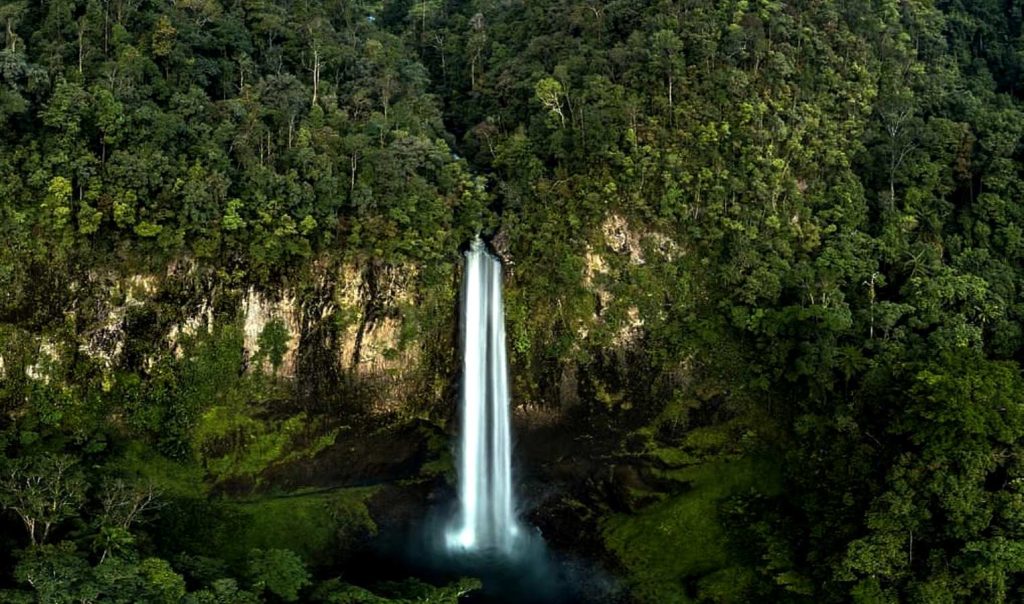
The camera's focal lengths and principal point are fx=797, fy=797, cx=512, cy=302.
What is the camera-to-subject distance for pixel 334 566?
79.5 feet

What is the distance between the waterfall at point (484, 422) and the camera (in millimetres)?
26453

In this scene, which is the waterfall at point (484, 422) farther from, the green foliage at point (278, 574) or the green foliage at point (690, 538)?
the green foliage at point (278, 574)

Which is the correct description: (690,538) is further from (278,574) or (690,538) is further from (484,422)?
(278,574)

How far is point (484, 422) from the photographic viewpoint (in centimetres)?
2736

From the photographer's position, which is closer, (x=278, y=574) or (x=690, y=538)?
(x=278, y=574)

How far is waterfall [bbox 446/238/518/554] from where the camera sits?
26453 mm

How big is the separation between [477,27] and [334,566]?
28.2 meters

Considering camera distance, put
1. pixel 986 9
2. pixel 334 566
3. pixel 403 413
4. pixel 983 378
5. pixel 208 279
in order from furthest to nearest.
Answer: pixel 986 9
pixel 403 413
pixel 208 279
pixel 334 566
pixel 983 378

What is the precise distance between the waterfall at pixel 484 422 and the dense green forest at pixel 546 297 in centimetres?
66

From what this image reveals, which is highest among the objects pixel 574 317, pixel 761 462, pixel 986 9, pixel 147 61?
pixel 986 9

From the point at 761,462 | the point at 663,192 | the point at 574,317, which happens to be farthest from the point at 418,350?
the point at 761,462

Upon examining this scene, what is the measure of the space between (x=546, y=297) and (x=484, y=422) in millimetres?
4972

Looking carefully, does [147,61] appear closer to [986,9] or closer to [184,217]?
[184,217]

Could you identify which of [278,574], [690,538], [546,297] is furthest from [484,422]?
[278,574]
